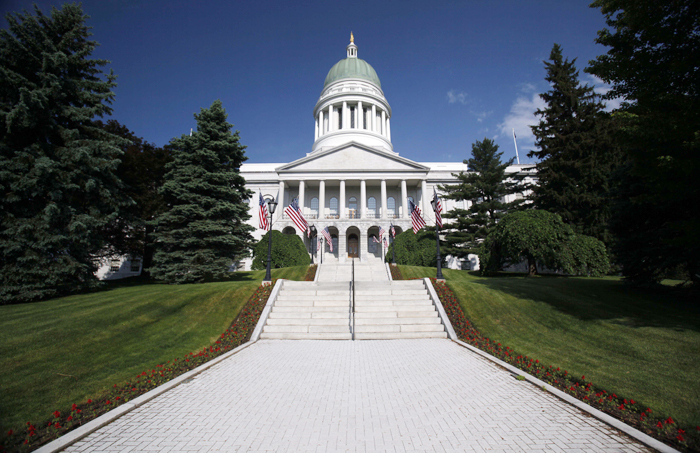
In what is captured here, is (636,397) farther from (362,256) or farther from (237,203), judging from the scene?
(362,256)

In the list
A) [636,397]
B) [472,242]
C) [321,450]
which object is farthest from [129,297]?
[472,242]

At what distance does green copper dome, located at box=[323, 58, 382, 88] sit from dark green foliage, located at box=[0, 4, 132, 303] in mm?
43842

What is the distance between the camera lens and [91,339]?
25.1 feet

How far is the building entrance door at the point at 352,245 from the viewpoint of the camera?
3735 cm

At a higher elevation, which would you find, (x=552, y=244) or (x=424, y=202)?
(x=424, y=202)

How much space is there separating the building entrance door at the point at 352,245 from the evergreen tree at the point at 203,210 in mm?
20123

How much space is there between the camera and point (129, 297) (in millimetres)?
11320

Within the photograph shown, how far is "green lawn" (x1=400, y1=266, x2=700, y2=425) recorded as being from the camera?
5.30 meters

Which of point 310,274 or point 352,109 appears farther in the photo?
point 352,109

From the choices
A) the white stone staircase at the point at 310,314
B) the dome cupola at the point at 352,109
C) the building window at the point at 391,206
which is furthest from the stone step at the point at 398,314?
the dome cupola at the point at 352,109

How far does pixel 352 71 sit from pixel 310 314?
170ft

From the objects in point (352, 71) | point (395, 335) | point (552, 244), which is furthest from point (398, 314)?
point (352, 71)

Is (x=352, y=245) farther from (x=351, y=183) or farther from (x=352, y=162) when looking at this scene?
(x=352, y=162)

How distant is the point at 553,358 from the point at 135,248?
21.0 m
